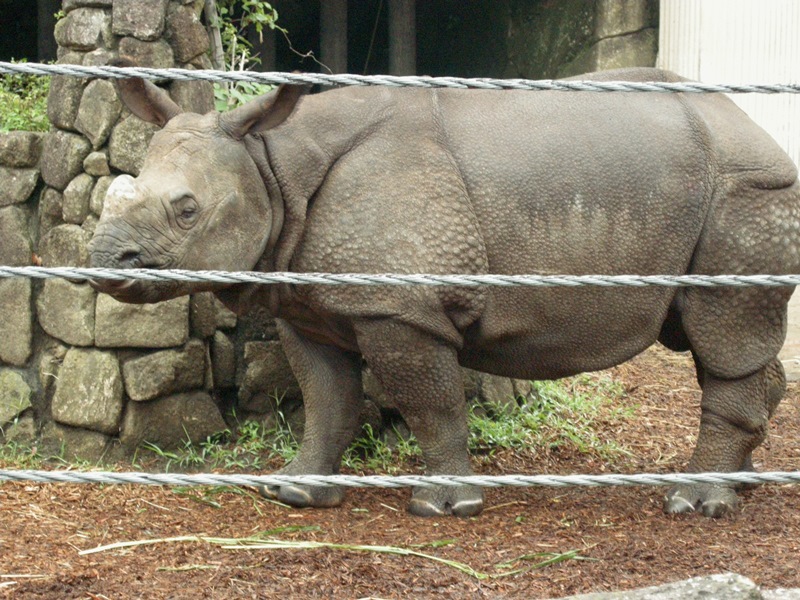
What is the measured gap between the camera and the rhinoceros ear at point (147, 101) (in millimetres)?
4949

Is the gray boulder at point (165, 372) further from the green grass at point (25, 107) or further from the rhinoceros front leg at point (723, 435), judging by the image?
the rhinoceros front leg at point (723, 435)

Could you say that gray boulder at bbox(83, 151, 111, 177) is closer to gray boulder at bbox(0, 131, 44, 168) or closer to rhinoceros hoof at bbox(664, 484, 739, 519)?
gray boulder at bbox(0, 131, 44, 168)

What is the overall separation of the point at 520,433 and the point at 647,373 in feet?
6.72

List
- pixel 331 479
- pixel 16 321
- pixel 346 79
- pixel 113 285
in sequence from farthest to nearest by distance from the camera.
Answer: pixel 16 321
pixel 113 285
pixel 331 479
pixel 346 79

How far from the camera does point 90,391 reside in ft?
19.6

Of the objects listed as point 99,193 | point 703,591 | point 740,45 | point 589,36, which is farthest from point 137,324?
point 740,45

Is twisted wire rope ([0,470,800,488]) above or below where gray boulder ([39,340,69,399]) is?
above

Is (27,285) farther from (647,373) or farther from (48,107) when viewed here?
(647,373)

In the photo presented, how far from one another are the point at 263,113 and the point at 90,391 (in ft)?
6.41

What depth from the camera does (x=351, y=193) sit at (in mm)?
4910

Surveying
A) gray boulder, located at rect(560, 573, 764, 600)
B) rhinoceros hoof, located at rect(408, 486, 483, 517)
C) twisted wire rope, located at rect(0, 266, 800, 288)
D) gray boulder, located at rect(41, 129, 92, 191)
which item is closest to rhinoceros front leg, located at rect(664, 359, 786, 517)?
rhinoceros hoof, located at rect(408, 486, 483, 517)

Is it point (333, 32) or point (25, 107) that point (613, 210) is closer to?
point (25, 107)

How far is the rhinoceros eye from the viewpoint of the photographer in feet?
15.4

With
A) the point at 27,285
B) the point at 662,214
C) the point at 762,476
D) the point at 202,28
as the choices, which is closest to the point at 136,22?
the point at 202,28
